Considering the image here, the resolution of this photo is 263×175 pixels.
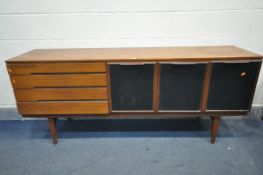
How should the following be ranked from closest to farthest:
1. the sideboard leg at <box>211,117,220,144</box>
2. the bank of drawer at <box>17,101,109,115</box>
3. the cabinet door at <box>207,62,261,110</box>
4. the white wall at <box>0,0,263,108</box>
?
the cabinet door at <box>207,62,261,110</box> < the bank of drawer at <box>17,101,109,115</box> < the sideboard leg at <box>211,117,220,144</box> < the white wall at <box>0,0,263,108</box>

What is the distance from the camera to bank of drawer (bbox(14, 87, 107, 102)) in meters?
1.53

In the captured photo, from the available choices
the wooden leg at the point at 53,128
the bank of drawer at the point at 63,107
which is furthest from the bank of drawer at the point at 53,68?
the wooden leg at the point at 53,128

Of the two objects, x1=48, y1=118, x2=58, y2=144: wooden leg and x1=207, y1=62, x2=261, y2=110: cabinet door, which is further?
x1=48, y1=118, x2=58, y2=144: wooden leg

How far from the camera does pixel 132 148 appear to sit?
174cm

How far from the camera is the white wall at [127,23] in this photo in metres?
1.80

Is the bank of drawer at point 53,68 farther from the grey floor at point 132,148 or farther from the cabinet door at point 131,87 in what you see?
the grey floor at point 132,148

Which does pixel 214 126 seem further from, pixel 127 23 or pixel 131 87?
pixel 127 23

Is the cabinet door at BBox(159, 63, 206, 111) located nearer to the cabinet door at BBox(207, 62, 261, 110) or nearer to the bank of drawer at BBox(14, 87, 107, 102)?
the cabinet door at BBox(207, 62, 261, 110)

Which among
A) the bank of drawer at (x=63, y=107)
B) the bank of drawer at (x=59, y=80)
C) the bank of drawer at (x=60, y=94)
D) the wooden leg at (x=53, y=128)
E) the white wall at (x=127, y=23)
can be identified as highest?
the white wall at (x=127, y=23)

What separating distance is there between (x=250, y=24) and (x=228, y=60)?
27.7 inches

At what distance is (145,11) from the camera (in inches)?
71.9

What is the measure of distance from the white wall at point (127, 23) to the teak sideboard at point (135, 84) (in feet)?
1.32

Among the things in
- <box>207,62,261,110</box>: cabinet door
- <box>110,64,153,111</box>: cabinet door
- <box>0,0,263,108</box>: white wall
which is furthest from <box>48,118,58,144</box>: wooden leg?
<box>207,62,261,110</box>: cabinet door

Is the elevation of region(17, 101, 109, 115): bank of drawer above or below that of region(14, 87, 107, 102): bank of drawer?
below
